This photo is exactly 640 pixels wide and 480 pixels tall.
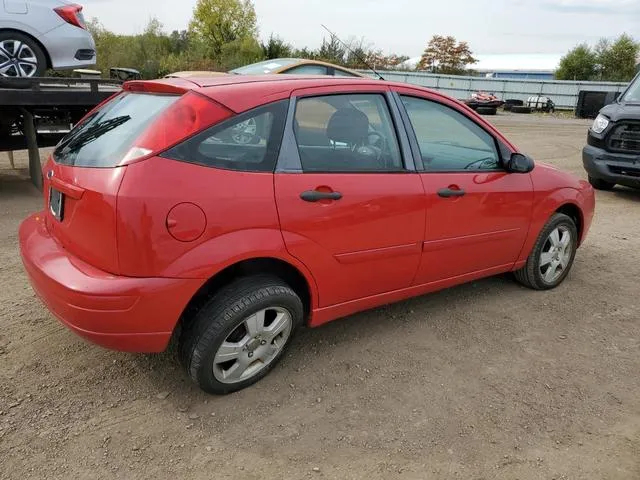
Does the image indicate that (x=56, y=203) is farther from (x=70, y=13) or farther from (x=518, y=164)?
(x=70, y=13)

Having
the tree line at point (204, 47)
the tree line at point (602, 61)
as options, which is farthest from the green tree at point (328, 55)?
the tree line at point (602, 61)

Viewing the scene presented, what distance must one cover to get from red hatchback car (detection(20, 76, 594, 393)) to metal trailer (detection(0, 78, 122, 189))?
11.1 feet

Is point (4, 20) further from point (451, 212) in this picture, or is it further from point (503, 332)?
point (503, 332)

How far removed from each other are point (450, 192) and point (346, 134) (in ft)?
2.61

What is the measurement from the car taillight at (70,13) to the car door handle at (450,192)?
217 inches

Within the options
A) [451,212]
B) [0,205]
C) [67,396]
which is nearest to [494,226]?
[451,212]

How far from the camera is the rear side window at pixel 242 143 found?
8.22 ft

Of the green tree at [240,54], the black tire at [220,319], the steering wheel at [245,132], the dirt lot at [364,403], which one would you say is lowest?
the dirt lot at [364,403]

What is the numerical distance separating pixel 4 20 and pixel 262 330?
545 centimetres

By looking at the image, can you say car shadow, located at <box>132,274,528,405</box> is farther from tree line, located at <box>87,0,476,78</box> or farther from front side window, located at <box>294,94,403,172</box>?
tree line, located at <box>87,0,476,78</box>

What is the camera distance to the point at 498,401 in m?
2.89

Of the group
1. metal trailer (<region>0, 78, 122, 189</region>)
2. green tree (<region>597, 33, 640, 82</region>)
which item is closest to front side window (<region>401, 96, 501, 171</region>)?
metal trailer (<region>0, 78, 122, 189</region>)

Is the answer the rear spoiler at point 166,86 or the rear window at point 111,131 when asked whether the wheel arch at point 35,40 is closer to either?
the rear window at point 111,131

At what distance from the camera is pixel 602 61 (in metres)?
56.8
